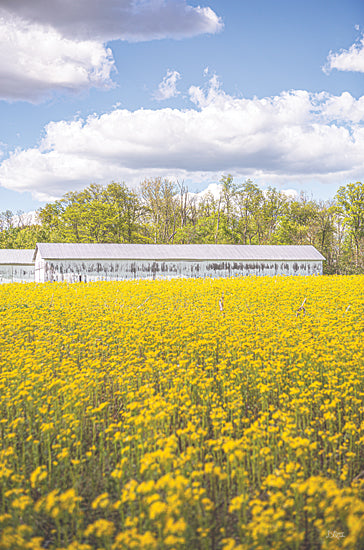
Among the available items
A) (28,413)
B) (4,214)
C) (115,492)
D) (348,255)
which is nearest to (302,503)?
(115,492)

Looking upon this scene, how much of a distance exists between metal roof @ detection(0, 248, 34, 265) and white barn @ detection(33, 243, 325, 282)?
6.38m

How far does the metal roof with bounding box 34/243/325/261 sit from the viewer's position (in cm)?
2919

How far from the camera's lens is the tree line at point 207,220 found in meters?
49.0

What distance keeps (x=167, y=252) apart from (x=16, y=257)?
16043mm

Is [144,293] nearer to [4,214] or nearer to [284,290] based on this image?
[284,290]

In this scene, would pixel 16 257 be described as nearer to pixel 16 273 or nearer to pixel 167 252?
pixel 16 273

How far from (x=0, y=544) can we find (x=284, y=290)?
49.5 ft

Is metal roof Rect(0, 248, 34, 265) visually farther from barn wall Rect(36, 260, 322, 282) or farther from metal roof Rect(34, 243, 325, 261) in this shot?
metal roof Rect(34, 243, 325, 261)

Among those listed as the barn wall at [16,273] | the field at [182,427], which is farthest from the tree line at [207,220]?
the field at [182,427]

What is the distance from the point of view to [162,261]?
1207 inches

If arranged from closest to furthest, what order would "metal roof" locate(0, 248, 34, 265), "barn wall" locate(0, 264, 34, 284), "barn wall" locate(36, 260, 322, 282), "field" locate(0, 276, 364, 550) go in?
"field" locate(0, 276, 364, 550)
"barn wall" locate(36, 260, 322, 282)
"barn wall" locate(0, 264, 34, 284)
"metal roof" locate(0, 248, 34, 265)

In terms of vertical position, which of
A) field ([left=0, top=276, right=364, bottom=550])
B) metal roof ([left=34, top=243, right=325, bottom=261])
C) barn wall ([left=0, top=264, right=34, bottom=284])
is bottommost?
field ([left=0, top=276, right=364, bottom=550])

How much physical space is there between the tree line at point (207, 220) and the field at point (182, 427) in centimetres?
3692

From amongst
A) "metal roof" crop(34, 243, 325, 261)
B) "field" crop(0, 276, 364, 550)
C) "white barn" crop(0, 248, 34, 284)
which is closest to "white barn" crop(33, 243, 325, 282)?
"metal roof" crop(34, 243, 325, 261)
